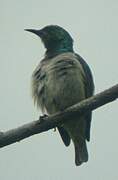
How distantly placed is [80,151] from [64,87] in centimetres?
114

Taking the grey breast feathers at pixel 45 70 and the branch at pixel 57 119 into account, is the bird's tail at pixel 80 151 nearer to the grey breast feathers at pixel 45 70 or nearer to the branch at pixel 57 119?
the grey breast feathers at pixel 45 70

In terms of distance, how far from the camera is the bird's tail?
7.86m

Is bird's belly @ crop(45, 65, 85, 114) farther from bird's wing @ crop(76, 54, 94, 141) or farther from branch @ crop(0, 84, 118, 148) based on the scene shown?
branch @ crop(0, 84, 118, 148)

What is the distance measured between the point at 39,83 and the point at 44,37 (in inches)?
50.1

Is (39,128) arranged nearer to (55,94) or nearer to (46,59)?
(55,94)

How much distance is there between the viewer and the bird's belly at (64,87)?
7.31 m

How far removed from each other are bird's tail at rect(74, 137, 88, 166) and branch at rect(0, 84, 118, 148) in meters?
2.44

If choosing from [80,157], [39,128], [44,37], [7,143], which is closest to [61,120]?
[39,128]

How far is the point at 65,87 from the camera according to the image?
7.32m

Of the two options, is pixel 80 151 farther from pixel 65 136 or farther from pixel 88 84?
pixel 88 84

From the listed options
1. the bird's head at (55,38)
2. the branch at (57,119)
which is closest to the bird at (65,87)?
the bird's head at (55,38)

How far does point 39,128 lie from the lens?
5.38 metres

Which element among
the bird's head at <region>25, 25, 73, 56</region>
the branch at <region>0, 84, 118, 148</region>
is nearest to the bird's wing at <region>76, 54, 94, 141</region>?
the bird's head at <region>25, 25, 73, 56</region>

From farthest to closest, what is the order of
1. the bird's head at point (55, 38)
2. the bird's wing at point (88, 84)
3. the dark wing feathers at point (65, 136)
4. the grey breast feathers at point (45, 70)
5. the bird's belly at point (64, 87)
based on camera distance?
the bird's head at point (55, 38) → the dark wing feathers at point (65, 136) → the bird's wing at point (88, 84) → the grey breast feathers at point (45, 70) → the bird's belly at point (64, 87)
